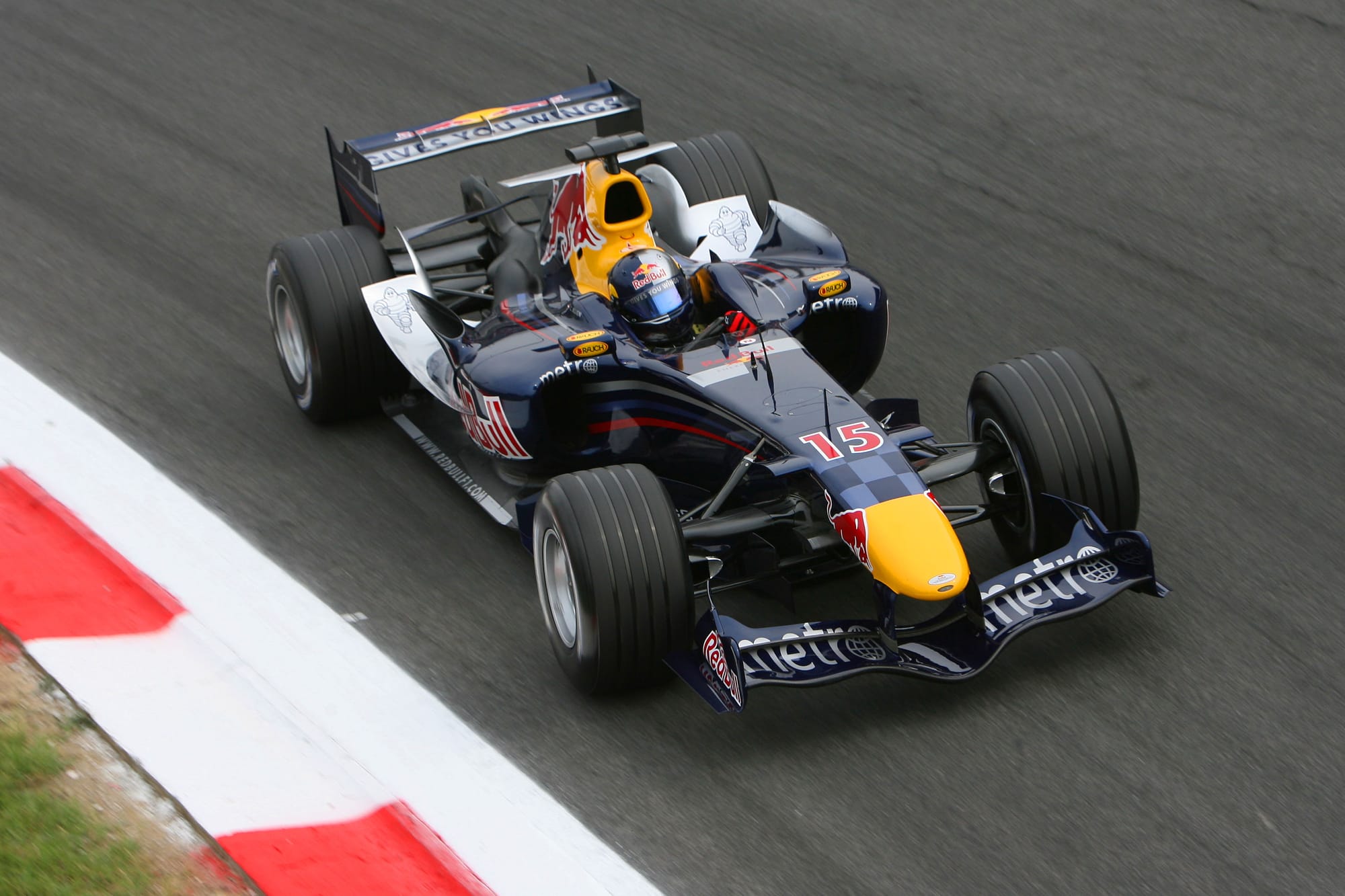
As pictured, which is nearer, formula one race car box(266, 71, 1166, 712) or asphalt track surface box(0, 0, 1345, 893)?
asphalt track surface box(0, 0, 1345, 893)

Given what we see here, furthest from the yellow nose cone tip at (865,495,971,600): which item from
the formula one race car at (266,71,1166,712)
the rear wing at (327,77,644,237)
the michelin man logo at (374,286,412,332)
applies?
the rear wing at (327,77,644,237)

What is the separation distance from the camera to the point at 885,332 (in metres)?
6.65

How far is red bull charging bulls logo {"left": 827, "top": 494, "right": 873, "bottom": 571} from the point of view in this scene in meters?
5.29

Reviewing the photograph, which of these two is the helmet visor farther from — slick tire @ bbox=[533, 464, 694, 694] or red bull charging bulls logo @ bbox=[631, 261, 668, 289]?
slick tire @ bbox=[533, 464, 694, 694]

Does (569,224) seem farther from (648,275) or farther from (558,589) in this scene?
(558,589)

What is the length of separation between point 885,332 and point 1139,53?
557cm

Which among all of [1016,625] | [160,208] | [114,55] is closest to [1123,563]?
[1016,625]

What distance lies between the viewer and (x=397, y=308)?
707 cm

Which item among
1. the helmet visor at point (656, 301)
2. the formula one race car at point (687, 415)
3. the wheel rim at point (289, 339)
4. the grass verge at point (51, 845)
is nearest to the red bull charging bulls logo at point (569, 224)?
the formula one race car at point (687, 415)

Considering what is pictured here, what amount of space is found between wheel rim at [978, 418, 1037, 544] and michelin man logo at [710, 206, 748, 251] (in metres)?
1.83

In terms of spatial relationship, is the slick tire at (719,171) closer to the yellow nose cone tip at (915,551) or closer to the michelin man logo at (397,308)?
the michelin man logo at (397,308)

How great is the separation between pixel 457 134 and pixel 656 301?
1640 mm

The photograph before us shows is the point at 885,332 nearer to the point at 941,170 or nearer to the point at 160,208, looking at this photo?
the point at 941,170

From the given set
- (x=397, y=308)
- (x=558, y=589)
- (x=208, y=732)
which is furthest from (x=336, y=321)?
(x=208, y=732)
